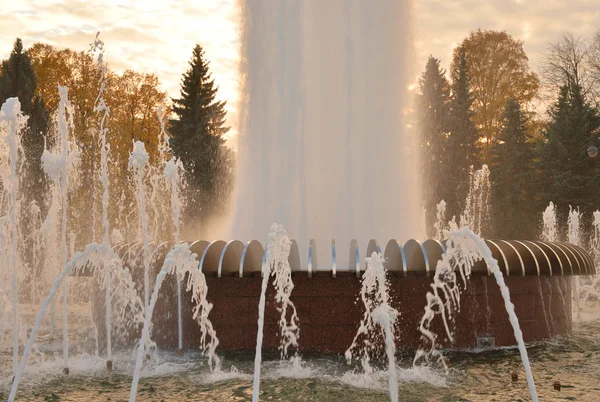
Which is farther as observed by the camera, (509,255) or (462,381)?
(509,255)

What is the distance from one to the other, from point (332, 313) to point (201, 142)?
26.9m

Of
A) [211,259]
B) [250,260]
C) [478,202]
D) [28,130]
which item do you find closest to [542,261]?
[250,260]

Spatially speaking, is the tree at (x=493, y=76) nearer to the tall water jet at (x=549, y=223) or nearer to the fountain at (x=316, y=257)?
the tall water jet at (x=549, y=223)

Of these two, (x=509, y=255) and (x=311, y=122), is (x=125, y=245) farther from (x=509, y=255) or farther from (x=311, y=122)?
(x=509, y=255)

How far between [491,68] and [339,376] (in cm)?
3534

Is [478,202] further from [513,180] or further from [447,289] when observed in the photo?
[447,289]

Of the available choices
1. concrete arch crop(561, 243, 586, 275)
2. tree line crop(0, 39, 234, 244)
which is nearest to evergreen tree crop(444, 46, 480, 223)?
tree line crop(0, 39, 234, 244)

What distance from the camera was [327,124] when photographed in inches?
564

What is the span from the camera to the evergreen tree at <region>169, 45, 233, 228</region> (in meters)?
34.3

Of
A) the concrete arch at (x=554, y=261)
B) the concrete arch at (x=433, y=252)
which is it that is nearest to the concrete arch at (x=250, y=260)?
the concrete arch at (x=433, y=252)

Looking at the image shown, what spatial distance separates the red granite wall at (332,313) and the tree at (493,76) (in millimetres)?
30800

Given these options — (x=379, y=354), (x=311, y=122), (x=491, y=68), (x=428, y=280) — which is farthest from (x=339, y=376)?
(x=491, y=68)

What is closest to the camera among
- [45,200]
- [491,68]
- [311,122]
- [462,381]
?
[462,381]

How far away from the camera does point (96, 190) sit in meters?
34.0
